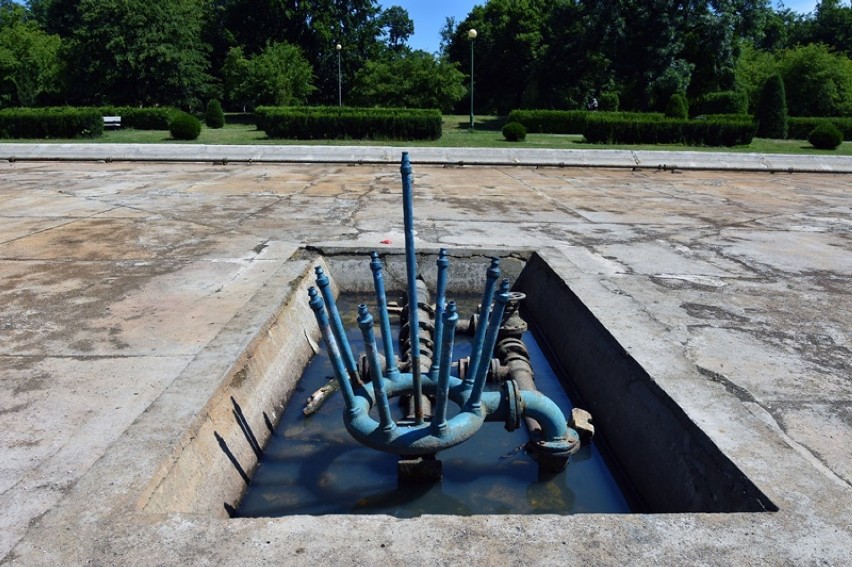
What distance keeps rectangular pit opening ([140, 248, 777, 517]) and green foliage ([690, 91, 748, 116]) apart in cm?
2796

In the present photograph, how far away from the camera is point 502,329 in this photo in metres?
5.20

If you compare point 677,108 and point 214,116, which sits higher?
point 677,108

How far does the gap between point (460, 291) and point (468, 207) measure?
3.16 meters

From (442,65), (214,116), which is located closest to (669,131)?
(442,65)

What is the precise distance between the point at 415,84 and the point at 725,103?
46.4ft

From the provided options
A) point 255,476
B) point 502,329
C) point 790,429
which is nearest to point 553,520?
point 790,429

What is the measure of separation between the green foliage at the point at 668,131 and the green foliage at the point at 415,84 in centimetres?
1166

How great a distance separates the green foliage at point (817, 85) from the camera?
3250 cm

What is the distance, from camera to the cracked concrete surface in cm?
216

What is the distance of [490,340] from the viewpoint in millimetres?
2922

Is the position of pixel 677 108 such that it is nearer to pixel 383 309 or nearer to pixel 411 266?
pixel 383 309

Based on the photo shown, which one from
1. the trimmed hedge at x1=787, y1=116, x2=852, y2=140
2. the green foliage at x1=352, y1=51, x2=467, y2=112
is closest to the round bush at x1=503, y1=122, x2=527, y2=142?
the green foliage at x1=352, y1=51, x2=467, y2=112

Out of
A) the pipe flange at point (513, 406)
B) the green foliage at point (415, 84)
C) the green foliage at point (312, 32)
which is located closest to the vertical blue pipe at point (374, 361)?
the pipe flange at point (513, 406)

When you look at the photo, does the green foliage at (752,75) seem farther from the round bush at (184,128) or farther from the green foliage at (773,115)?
the round bush at (184,128)
